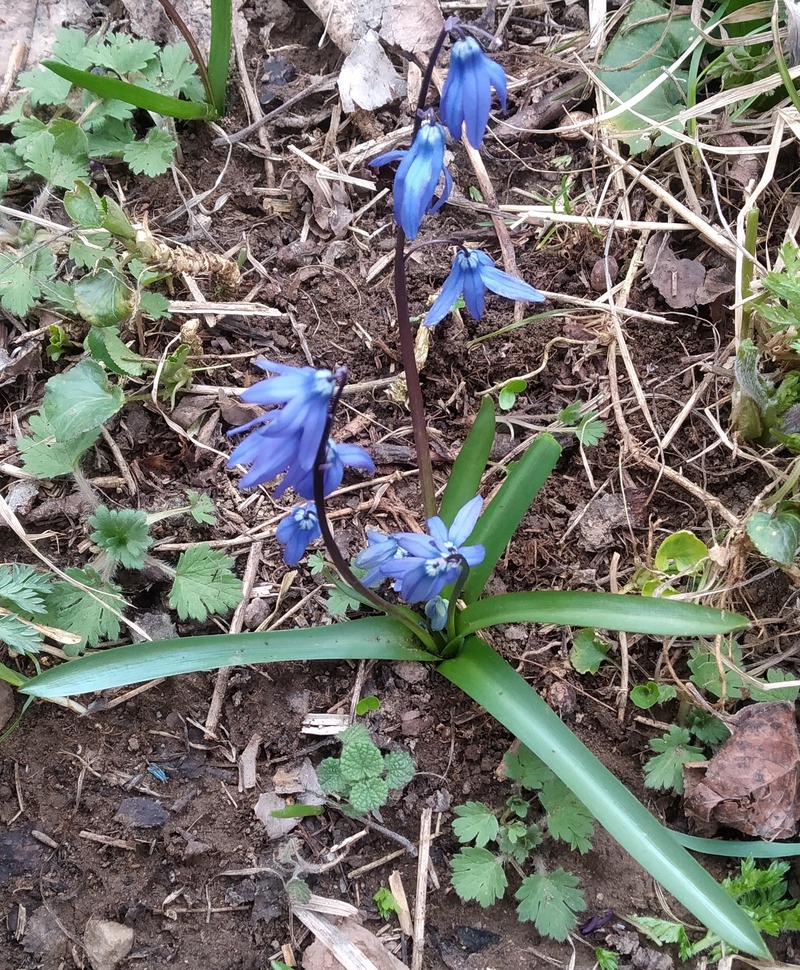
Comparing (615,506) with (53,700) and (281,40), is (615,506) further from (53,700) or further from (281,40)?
(281,40)

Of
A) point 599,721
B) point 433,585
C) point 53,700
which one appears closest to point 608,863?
point 599,721

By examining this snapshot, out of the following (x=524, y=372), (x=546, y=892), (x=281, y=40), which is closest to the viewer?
(x=546, y=892)

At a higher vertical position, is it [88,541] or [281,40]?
[281,40]

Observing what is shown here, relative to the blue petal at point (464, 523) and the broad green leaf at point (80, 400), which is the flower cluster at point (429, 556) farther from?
the broad green leaf at point (80, 400)

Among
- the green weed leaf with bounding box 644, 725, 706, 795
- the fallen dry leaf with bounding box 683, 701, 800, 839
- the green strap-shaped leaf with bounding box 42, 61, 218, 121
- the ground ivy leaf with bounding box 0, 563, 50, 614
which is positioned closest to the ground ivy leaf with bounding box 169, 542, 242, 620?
the ground ivy leaf with bounding box 0, 563, 50, 614

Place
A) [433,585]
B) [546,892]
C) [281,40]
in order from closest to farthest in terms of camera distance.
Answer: [433,585] → [546,892] → [281,40]

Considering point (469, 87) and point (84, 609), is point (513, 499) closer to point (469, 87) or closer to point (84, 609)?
point (469, 87)
